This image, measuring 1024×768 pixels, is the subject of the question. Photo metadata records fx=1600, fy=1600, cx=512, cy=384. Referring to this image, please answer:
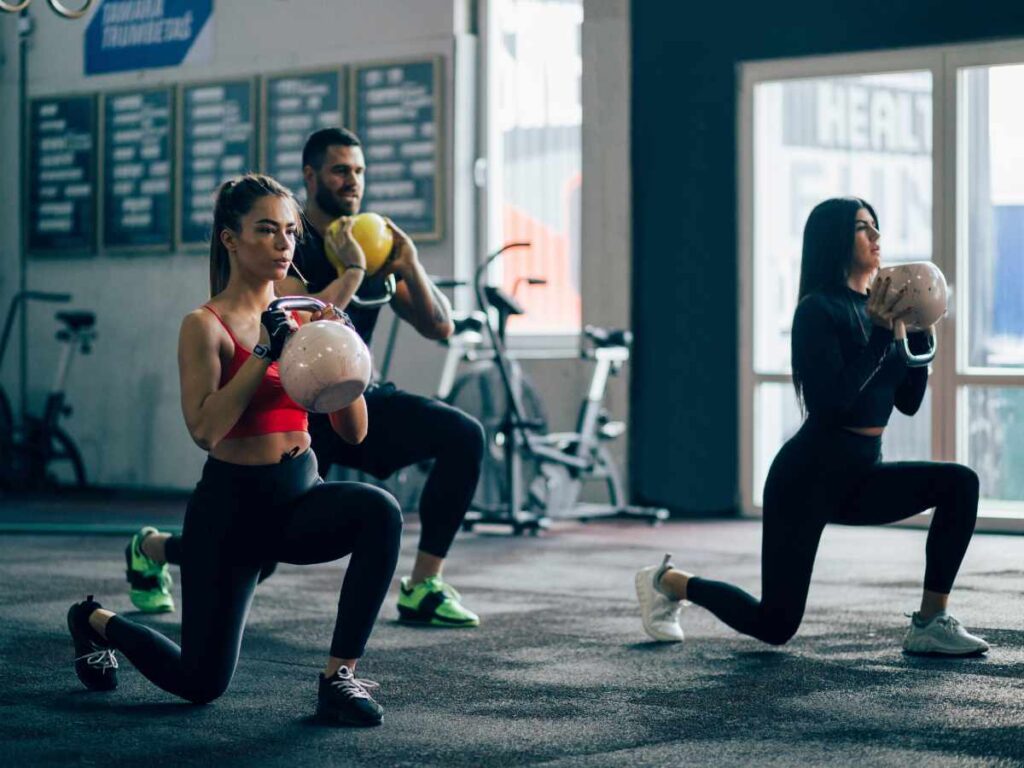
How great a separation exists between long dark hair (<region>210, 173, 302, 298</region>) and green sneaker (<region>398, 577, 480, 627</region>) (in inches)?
57.6

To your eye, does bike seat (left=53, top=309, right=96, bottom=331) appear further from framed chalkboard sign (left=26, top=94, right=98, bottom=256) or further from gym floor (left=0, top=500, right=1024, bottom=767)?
gym floor (left=0, top=500, right=1024, bottom=767)

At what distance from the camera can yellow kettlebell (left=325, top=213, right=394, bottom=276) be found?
417 centimetres

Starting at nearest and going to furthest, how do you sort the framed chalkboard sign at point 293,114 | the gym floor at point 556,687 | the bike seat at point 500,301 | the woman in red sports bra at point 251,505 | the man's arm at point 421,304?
the gym floor at point 556,687
the woman in red sports bra at point 251,505
the man's arm at point 421,304
the bike seat at point 500,301
the framed chalkboard sign at point 293,114

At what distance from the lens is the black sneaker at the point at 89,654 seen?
3480 millimetres

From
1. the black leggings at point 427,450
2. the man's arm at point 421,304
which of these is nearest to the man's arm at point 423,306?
the man's arm at point 421,304

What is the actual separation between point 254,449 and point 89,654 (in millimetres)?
690

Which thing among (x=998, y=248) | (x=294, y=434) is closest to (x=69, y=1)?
(x=998, y=248)

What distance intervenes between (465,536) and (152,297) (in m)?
3.15

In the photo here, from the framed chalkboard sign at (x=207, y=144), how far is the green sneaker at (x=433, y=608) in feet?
16.0

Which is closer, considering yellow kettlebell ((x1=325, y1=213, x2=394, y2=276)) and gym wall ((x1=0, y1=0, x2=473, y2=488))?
A: yellow kettlebell ((x1=325, y1=213, x2=394, y2=276))

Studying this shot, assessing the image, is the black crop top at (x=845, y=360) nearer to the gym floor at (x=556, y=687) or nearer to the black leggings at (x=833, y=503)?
the black leggings at (x=833, y=503)

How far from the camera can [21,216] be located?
978cm

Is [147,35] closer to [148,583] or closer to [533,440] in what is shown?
[533,440]

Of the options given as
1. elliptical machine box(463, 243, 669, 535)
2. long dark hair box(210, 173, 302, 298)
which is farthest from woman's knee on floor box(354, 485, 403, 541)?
elliptical machine box(463, 243, 669, 535)
